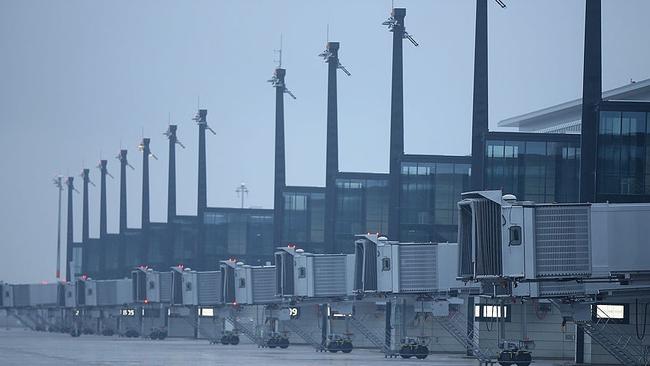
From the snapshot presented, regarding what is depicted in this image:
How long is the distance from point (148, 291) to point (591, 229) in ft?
370

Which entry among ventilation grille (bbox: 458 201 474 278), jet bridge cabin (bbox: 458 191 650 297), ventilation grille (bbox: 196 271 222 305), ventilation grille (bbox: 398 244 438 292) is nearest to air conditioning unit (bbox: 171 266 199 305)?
ventilation grille (bbox: 196 271 222 305)

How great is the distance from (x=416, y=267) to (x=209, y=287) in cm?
5954

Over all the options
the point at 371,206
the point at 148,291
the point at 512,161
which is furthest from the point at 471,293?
the point at 148,291

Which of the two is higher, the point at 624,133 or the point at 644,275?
the point at 624,133

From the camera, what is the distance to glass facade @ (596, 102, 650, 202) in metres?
98.3

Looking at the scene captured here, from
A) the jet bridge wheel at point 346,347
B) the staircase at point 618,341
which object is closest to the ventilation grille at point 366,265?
the jet bridge wheel at point 346,347

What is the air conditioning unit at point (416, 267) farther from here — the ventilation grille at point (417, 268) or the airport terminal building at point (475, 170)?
the airport terminal building at point (475, 170)

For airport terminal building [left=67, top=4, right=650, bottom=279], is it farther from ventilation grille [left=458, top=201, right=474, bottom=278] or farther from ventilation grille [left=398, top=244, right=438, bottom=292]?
ventilation grille [left=458, top=201, right=474, bottom=278]

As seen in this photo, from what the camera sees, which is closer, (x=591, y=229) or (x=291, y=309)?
(x=591, y=229)

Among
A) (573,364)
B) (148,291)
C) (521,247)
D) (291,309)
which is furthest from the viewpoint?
(148,291)

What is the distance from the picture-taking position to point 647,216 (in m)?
74.2

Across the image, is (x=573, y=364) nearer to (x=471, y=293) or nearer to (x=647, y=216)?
(x=471, y=293)

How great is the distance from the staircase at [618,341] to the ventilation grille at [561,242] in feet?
27.3

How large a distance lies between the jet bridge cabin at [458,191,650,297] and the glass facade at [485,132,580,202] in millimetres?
46741
